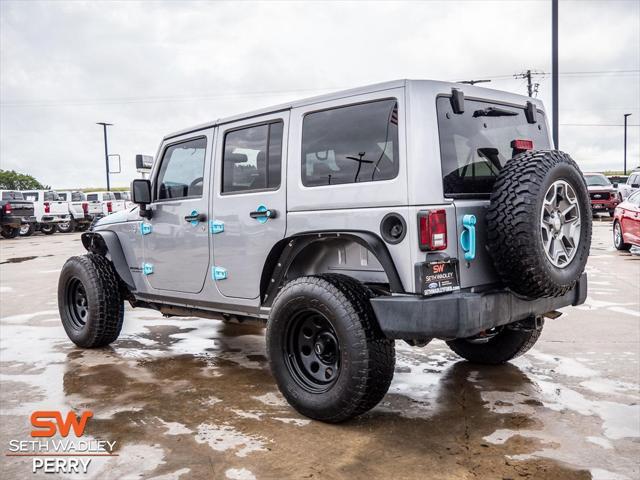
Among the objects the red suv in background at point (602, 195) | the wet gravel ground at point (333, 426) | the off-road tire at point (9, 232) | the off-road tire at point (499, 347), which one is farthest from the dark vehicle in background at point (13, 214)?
the off-road tire at point (499, 347)

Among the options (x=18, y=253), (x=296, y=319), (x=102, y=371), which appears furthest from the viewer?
(x=18, y=253)

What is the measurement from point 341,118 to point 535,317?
1.83m

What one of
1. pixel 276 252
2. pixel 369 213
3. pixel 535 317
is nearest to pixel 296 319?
pixel 276 252

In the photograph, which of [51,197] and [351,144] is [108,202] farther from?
[351,144]

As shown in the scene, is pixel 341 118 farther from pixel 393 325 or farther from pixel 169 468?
pixel 169 468

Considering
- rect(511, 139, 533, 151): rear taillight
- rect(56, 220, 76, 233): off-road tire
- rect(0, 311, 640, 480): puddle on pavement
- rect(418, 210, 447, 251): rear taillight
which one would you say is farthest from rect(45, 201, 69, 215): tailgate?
rect(418, 210, 447, 251): rear taillight

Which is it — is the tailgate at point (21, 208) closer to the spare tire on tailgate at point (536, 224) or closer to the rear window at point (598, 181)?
the rear window at point (598, 181)

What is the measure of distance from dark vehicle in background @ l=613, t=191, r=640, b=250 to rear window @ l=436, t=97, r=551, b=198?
9004 mm

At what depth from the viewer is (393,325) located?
11.0 feet

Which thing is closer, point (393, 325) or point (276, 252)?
point (393, 325)

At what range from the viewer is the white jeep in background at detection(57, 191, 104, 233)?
26.6 m

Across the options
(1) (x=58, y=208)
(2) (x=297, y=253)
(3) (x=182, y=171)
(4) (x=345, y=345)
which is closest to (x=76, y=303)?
(3) (x=182, y=171)

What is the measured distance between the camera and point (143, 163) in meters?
5.38

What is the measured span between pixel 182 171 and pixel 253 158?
3.27 feet
